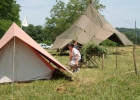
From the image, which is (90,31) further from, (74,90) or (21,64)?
(74,90)

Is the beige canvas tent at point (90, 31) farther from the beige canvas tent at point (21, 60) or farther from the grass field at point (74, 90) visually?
the grass field at point (74, 90)

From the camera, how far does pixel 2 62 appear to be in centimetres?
850

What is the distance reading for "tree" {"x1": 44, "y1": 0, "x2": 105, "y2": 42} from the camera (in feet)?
135

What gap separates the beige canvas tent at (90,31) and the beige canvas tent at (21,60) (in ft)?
40.7

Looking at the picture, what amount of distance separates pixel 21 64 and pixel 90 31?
46.4 feet

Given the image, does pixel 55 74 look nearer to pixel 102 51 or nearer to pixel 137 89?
pixel 137 89

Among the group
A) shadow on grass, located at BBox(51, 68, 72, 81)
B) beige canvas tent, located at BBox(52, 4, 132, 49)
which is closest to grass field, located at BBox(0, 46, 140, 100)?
shadow on grass, located at BBox(51, 68, 72, 81)

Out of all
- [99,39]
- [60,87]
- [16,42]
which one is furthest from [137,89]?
[99,39]

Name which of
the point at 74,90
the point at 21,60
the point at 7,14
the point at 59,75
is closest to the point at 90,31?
the point at 59,75

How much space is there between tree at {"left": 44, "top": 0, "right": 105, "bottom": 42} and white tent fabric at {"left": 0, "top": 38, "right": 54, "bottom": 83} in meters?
32.0

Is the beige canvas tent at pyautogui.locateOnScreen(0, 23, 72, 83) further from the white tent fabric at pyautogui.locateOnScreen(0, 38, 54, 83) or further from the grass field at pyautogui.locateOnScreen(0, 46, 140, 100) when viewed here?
the grass field at pyautogui.locateOnScreen(0, 46, 140, 100)

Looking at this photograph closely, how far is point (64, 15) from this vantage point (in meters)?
42.0

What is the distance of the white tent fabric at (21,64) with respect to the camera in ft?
27.7

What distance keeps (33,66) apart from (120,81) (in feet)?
9.32
